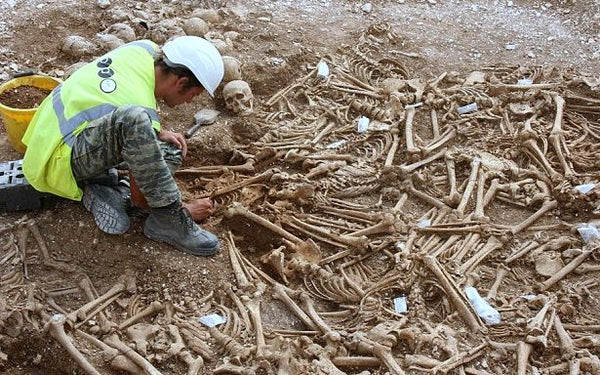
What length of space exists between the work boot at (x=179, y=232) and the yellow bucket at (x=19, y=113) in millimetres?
1118

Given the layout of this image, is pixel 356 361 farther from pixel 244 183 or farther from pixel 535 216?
pixel 535 216

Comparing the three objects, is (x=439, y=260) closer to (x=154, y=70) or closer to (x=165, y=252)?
(x=165, y=252)

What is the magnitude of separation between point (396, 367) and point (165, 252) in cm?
140

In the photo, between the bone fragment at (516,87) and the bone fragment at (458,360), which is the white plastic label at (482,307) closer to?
the bone fragment at (458,360)

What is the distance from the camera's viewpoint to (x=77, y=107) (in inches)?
133

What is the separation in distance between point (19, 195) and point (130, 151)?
0.89m

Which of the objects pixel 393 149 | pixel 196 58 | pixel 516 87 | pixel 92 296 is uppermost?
pixel 196 58

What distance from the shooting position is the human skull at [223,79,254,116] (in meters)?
4.82

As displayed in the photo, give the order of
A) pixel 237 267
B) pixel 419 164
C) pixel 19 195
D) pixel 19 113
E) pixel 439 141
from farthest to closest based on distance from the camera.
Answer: pixel 439 141, pixel 419 164, pixel 19 113, pixel 19 195, pixel 237 267

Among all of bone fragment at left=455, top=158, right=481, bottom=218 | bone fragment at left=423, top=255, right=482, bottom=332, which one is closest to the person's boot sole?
bone fragment at left=423, top=255, right=482, bottom=332

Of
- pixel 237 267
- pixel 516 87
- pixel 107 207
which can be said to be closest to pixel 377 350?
pixel 237 267

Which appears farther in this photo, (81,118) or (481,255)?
(481,255)

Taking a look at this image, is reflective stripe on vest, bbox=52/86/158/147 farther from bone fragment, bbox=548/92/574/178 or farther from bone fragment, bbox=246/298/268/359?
bone fragment, bbox=548/92/574/178

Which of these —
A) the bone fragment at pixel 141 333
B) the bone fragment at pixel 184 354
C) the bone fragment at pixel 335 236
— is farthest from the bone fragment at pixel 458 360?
the bone fragment at pixel 141 333
